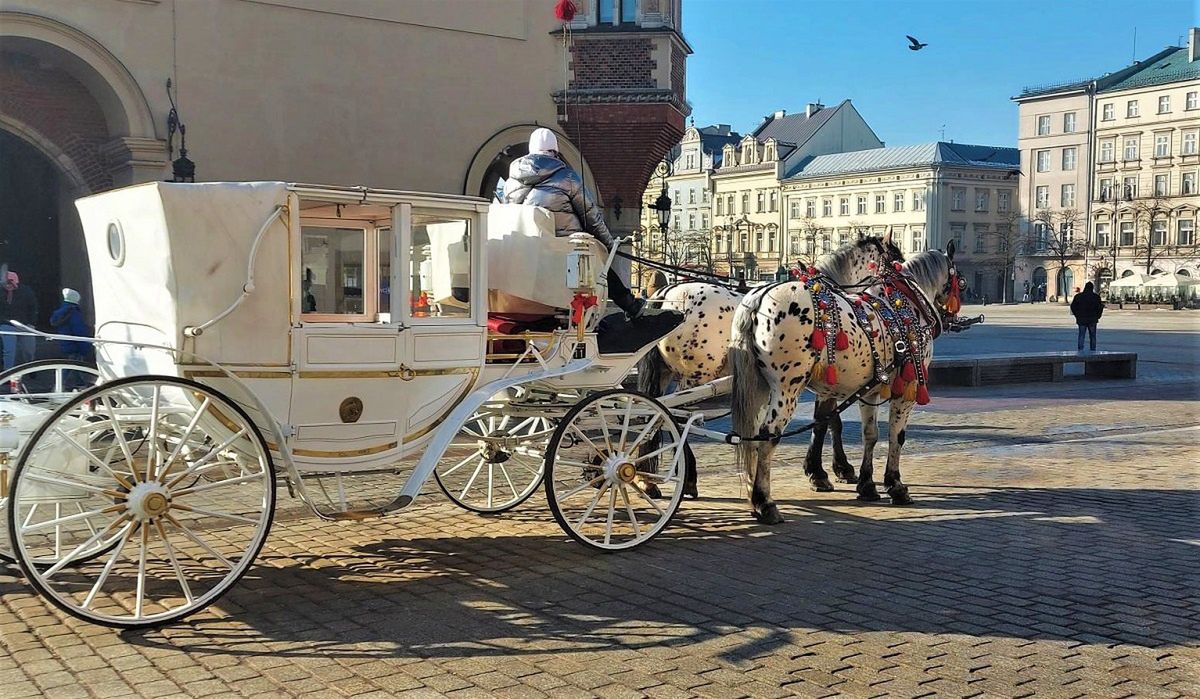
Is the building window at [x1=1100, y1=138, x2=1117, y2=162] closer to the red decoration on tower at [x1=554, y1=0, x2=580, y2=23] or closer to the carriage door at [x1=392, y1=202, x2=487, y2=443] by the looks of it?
the red decoration on tower at [x1=554, y1=0, x2=580, y2=23]

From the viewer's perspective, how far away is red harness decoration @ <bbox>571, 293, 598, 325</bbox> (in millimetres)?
6383

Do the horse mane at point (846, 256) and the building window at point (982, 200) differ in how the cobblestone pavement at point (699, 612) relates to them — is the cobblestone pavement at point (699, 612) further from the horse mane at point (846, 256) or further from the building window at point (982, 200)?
the building window at point (982, 200)

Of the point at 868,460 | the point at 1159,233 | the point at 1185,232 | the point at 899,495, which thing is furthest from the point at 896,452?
the point at 1159,233

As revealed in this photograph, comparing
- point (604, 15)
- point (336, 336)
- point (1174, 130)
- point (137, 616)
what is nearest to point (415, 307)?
point (336, 336)

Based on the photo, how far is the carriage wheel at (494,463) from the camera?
6.70 m

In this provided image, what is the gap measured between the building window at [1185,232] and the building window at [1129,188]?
4203 mm

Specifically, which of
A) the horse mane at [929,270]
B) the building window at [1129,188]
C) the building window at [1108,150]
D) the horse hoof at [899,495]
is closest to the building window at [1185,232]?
the building window at [1129,188]

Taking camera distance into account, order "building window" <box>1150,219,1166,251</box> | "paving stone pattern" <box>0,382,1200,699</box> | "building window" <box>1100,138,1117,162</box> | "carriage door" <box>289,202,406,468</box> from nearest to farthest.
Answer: "paving stone pattern" <box>0,382,1200,699</box>
"carriage door" <box>289,202,406,468</box>
"building window" <box>1150,219,1166,251</box>
"building window" <box>1100,138,1117,162</box>

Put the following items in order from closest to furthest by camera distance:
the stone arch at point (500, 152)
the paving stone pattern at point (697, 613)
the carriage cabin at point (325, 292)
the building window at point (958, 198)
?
the paving stone pattern at point (697, 613), the carriage cabin at point (325, 292), the stone arch at point (500, 152), the building window at point (958, 198)

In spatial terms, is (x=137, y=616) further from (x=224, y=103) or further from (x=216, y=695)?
(x=224, y=103)

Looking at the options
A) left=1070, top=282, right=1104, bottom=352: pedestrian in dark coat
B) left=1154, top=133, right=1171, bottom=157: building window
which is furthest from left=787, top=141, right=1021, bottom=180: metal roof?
left=1070, top=282, right=1104, bottom=352: pedestrian in dark coat

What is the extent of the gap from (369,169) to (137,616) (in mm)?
11604

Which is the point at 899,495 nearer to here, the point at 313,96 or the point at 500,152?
the point at 500,152

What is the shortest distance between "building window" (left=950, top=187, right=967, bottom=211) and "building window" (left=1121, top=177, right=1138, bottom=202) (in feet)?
38.4
